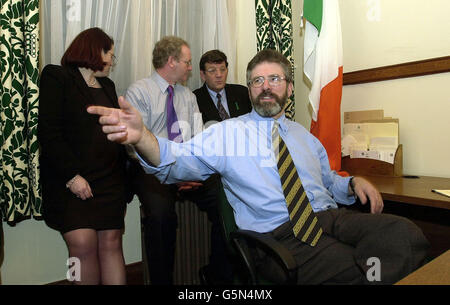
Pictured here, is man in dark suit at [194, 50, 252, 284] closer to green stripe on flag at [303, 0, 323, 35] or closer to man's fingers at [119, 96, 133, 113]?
green stripe on flag at [303, 0, 323, 35]

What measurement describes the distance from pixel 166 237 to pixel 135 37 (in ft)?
4.45

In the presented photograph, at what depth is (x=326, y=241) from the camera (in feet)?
4.24

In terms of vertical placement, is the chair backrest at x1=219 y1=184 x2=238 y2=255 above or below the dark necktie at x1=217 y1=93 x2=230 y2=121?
below

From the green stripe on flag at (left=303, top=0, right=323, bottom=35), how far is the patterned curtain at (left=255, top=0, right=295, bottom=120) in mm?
308

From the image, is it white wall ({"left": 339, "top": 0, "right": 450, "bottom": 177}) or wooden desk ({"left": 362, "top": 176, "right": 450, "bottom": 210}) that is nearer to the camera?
wooden desk ({"left": 362, "top": 176, "right": 450, "bottom": 210})

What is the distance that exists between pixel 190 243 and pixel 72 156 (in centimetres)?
96

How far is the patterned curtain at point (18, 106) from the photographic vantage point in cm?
173

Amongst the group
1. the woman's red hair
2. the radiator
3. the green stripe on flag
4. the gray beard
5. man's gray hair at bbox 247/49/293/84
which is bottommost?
the radiator

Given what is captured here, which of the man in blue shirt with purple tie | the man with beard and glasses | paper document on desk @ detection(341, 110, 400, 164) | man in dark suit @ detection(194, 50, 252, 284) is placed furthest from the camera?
man in dark suit @ detection(194, 50, 252, 284)

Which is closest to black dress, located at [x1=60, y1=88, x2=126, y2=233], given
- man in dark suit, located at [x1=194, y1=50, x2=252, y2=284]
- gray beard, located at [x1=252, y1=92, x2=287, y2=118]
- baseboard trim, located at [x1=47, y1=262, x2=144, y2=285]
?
man in dark suit, located at [x1=194, y1=50, x2=252, y2=284]

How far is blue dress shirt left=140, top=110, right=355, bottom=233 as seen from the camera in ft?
4.49

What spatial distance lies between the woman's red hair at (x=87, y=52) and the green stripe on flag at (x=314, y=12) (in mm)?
1391

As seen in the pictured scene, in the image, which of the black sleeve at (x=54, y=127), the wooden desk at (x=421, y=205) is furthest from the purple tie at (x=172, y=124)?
the wooden desk at (x=421, y=205)
